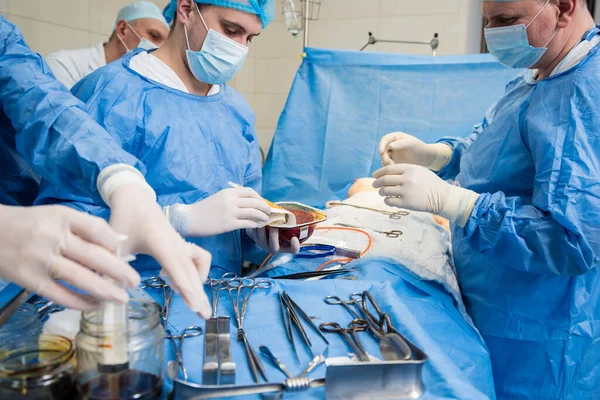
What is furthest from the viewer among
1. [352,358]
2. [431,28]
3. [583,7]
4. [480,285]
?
[431,28]

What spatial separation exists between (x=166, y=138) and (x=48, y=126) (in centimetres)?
42

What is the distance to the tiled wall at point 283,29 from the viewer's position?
2.95 metres

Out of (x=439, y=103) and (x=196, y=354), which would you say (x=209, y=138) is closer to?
(x=196, y=354)

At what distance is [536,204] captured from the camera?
126 centimetres

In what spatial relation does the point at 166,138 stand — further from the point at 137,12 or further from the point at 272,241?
the point at 137,12

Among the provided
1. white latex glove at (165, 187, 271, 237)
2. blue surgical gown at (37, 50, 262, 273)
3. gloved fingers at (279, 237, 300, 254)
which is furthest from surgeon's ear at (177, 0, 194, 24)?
gloved fingers at (279, 237, 300, 254)

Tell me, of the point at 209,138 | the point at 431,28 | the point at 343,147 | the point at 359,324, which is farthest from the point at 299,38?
the point at 359,324

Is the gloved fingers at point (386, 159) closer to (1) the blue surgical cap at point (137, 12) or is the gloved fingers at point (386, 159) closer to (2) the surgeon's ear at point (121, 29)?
(1) the blue surgical cap at point (137, 12)

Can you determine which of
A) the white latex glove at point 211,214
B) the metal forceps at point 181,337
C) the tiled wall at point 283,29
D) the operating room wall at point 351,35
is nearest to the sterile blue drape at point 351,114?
the operating room wall at point 351,35

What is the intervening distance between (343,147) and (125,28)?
167 centimetres

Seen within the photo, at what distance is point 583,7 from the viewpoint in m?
1.42

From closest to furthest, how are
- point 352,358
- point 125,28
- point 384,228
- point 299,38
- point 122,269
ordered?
point 122,269 < point 352,358 < point 384,228 < point 125,28 < point 299,38

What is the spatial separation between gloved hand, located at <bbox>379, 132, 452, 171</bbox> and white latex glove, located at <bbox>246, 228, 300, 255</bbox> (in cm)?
70

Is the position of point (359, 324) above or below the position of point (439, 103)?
below
